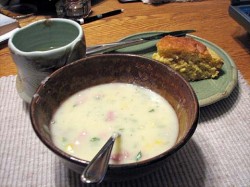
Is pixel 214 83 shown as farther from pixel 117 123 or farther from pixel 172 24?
pixel 172 24

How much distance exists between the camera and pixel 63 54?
79 centimetres

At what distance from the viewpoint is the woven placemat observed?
0.66 metres

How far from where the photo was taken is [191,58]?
0.93m

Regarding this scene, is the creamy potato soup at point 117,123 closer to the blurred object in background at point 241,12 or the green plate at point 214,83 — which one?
the green plate at point 214,83

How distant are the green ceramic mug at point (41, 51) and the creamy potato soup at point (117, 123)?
0.11 m

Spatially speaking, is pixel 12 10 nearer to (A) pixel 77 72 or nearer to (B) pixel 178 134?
(A) pixel 77 72

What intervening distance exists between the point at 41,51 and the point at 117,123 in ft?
1.02

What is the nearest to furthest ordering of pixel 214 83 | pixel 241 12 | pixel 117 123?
pixel 117 123 < pixel 214 83 < pixel 241 12

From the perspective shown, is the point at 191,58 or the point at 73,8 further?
the point at 73,8

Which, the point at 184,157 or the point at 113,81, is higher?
the point at 113,81

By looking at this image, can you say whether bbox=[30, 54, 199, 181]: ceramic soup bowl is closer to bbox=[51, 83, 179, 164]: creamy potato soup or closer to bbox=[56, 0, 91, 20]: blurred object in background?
bbox=[51, 83, 179, 164]: creamy potato soup

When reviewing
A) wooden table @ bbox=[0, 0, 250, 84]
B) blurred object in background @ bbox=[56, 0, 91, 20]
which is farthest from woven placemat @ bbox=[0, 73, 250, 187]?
blurred object in background @ bbox=[56, 0, 91, 20]

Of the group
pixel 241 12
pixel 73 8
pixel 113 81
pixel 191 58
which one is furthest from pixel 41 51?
pixel 241 12

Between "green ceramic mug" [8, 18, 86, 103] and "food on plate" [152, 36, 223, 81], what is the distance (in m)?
0.25
